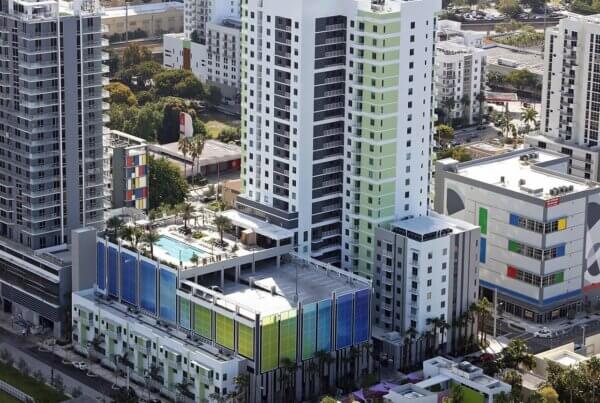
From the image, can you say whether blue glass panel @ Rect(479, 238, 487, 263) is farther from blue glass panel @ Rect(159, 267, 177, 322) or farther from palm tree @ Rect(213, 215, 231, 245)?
blue glass panel @ Rect(159, 267, 177, 322)

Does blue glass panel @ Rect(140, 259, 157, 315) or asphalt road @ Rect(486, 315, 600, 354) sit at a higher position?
blue glass panel @ Rect(140, 259, 157, 315)

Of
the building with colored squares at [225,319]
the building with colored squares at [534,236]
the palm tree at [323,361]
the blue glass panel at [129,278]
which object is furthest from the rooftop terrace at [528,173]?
the blue glass panel at [129,278]

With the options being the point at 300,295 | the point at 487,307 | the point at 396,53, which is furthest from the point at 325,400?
the point at 396,53

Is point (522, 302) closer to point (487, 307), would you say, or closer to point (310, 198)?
point (487, 307)

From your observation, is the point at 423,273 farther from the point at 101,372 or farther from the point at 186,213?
the point at 101,372

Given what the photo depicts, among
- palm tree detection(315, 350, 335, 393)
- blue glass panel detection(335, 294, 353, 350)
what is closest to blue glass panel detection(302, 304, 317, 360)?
palm tree detection(315, 350, 335, 393)

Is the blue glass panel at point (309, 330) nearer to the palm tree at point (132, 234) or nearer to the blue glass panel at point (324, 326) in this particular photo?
the blue glass panel at point (324, 326)

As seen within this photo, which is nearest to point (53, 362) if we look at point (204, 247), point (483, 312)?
point (204, 247)
